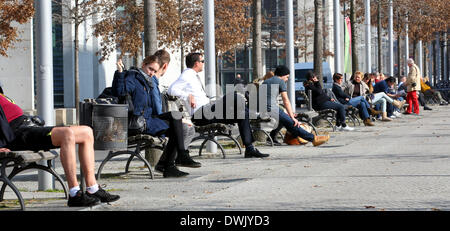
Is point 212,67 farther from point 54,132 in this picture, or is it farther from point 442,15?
point 442,15

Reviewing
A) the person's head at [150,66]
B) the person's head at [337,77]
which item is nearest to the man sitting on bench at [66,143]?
the person's head at [150,66]

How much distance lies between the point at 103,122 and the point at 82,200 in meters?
1.71

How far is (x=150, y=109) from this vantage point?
36.1 ft

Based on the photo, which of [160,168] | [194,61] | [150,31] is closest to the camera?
[160,168]

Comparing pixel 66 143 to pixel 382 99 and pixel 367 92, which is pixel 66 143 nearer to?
pixel 382 99

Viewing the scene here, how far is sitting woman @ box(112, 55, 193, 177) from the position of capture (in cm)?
1072

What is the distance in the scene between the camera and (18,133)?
8094 mm

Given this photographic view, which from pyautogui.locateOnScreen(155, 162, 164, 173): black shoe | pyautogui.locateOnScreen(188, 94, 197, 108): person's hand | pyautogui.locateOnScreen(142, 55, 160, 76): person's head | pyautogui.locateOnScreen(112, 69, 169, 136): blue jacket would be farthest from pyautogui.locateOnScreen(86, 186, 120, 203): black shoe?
pyautogui.locateOnScreen(188, 94, 197, 108): person's hand

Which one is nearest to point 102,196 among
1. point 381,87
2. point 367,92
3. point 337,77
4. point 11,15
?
point 337,77

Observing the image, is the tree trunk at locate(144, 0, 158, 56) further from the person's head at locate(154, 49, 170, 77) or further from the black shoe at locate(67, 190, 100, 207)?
the black shoe at locate(67, 190, 100, 207)

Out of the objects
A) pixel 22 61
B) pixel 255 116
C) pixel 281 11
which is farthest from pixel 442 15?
pixel 255 116

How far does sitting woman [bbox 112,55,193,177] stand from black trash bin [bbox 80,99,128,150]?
3.15 ft

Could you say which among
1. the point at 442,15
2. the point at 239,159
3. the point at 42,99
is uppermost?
the point at 442,15
